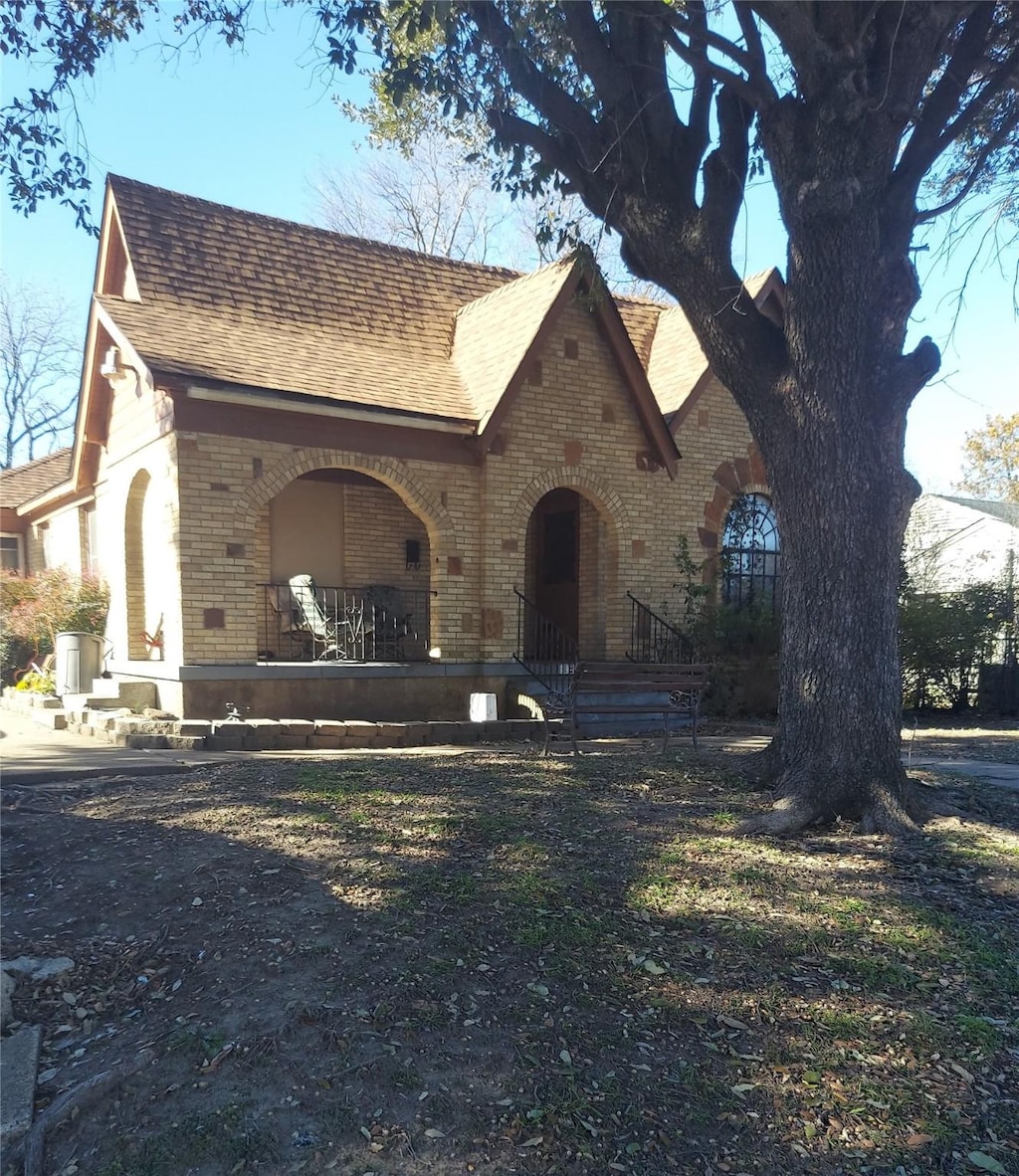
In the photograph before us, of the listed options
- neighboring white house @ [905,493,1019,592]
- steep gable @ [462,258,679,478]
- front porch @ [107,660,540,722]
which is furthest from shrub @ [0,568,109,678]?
neighboring white house @ [905,493,1019,592]

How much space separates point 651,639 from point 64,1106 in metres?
10.6

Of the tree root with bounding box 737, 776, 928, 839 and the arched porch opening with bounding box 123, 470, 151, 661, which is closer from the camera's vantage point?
the tree root with bounding box 737, 776, 928, 839

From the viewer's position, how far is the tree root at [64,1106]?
2.62 metres

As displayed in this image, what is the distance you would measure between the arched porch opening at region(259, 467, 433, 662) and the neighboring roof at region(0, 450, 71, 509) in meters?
9.15

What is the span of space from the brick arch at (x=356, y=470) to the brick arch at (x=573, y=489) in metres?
1.04

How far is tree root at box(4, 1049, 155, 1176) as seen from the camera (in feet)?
8.61

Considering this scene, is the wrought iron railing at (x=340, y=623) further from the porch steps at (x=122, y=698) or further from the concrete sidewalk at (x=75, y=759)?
the concrete sidewalk at (x=75, y=759)

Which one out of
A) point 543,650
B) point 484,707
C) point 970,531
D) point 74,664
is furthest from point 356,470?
point 970,531

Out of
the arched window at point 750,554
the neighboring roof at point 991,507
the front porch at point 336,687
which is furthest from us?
the neighboring roof at point 991,507

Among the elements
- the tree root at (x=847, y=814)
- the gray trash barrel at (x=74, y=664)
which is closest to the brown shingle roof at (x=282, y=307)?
the gray trash barrel at (x=74, y=664)

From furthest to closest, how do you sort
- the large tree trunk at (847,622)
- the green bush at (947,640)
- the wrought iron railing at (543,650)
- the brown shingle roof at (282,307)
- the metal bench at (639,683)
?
the green bush at (947,640) < the wrought iron railing at (543,650) < the brown shingle roof at (282,307) < the metal bench at (639,683) < the large tree trunk at (847,622)

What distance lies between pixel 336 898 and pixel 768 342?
496cm

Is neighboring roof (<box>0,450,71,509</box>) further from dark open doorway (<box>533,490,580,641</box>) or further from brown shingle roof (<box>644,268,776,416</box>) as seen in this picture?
brown shingle roof (<box>644,268,776,416</box>)

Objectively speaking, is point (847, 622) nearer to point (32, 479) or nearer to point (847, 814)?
point (847, 814)
